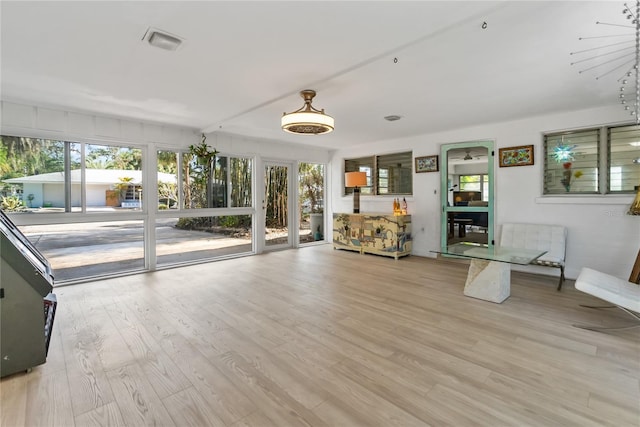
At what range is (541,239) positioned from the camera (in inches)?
171

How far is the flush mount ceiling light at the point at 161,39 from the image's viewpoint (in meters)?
2.18

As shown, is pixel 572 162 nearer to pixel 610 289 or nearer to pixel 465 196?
pixel 465 196

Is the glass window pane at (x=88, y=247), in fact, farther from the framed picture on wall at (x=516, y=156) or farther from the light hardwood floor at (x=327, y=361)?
the framed picture on wall at (x=516, y=156)

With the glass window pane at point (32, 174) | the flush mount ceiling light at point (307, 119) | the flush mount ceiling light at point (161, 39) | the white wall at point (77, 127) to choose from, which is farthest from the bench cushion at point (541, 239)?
the glass window pane at point (32, 174)

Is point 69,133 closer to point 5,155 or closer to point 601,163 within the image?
point 5,155

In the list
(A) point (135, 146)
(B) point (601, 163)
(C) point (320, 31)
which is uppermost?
(C) point (320, 31)

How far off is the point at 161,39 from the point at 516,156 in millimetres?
5037

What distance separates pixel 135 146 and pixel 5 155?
4.81 feet

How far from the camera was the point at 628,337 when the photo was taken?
2.52 m

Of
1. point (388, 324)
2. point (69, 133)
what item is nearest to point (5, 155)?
point (69, 133)

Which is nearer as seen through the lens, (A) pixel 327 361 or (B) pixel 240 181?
(A) pixel 327 361

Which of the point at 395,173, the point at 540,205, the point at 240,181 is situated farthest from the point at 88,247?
the point at 540,205

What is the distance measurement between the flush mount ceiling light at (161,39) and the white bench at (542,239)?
15.6 ft

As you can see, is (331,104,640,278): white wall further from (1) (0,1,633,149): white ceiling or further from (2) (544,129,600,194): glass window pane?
(1) (0,1,633,149): white ceiling
